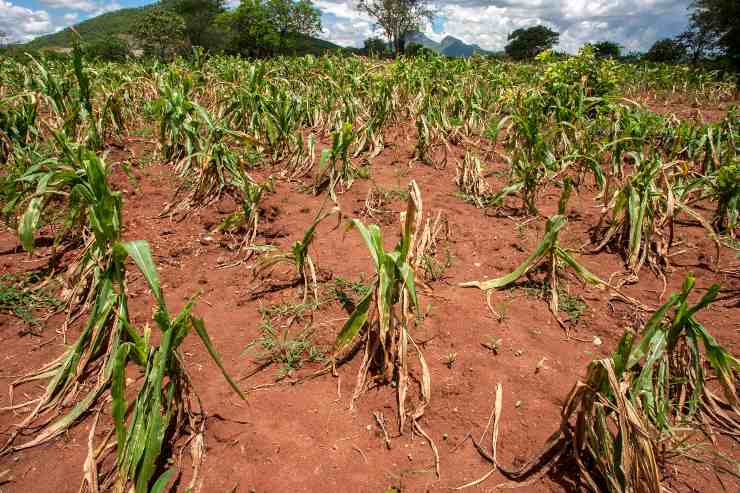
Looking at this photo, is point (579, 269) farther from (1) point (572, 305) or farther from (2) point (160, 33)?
(2) point (160, 33)

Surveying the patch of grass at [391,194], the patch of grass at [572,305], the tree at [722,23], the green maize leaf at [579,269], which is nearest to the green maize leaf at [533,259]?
the green maize leaf at [579,269]

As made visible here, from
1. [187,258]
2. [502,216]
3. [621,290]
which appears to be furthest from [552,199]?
[187,258]

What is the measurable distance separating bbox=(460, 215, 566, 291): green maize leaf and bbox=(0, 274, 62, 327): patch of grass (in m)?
2.06

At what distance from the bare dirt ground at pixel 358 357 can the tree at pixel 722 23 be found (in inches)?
629

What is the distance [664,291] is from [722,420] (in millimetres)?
846

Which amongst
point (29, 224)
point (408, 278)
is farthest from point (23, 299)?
point (408, 278)

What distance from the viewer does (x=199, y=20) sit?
40.1 metres

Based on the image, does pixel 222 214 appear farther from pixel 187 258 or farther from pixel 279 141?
pixel 279 141

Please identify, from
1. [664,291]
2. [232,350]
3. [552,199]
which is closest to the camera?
[232,350]

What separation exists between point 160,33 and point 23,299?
37.0m

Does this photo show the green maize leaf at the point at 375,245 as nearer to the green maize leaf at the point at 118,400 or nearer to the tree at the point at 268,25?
the green maize leaf at the point at 118,400

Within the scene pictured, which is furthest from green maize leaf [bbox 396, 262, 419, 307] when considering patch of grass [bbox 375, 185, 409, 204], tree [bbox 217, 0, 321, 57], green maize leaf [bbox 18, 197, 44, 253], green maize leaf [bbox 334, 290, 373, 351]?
tree [bbox 217, 0, 321, 57]

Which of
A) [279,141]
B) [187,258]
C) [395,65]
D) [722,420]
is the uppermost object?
[395,65]

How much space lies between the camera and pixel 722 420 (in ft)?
4.75
